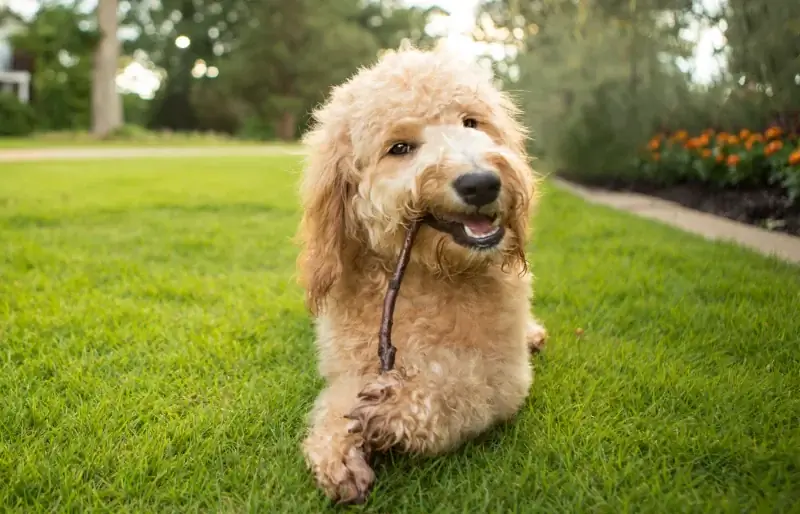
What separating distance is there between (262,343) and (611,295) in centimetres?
207

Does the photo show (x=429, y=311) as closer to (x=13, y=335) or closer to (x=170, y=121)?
(x=13, y=335)

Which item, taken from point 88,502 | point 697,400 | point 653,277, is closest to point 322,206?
point 88,502

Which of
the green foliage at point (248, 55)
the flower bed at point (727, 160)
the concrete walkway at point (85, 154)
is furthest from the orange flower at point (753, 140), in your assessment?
the green foliage at point (248, 55)

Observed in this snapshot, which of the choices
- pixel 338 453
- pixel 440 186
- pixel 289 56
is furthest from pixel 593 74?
pixel 289 56

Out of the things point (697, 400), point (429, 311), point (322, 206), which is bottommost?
point (697, 400)

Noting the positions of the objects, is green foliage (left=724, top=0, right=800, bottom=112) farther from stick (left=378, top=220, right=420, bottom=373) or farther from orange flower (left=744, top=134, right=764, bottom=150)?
stick (left=378, top=220, right=420, bottom=373)

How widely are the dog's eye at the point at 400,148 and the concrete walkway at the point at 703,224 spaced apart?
3.21 m

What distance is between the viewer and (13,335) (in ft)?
10.1

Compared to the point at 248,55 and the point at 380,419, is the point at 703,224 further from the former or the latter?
the point at 248,55

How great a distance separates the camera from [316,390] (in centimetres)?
263

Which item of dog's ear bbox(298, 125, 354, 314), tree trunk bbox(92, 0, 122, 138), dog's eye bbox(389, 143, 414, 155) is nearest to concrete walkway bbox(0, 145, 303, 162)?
tree trunk bbox(92, 0, 122, 138)

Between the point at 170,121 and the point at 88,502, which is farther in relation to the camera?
the point at 170,121

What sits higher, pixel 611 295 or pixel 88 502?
pixel 611 295

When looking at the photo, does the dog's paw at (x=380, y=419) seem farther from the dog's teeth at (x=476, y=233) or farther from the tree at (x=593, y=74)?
the tree at (x=593, y=74)
